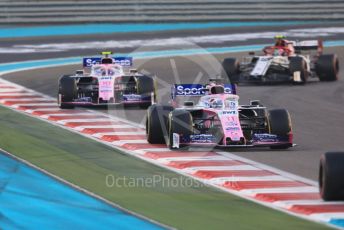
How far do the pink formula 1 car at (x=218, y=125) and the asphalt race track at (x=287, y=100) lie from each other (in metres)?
0.28

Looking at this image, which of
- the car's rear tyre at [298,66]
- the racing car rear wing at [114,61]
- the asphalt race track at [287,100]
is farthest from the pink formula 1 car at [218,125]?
the car's rear tyre at [298,66]

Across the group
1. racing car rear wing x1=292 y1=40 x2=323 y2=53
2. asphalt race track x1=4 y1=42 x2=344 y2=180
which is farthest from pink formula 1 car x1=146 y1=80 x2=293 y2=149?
racing car rear wing x1=292 y1=40 x2=323 y2=53

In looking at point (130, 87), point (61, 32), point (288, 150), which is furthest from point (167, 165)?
point (61, 32)

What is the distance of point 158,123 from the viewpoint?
18000mm

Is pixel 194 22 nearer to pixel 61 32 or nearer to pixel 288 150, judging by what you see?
pixel 61 32

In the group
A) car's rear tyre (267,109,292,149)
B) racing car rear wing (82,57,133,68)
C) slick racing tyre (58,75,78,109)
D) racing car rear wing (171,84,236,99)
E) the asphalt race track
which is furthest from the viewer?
racing car rear wing (82,57,133,68)

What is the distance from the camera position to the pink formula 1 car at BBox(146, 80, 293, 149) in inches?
682

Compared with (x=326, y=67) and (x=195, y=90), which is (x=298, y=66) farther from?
(x=195, y=90)

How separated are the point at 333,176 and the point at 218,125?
5194 millimetres

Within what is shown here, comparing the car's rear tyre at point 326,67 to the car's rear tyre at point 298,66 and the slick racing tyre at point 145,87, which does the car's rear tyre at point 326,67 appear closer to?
the car's rear tyre at point 298,66

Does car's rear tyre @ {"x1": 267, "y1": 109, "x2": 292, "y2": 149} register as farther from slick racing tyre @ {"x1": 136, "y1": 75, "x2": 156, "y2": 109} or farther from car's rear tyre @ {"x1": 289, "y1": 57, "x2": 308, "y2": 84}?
car's rear tyre @ {"x1": 289, "y1": 57, "x2": 308, "y2": 84}

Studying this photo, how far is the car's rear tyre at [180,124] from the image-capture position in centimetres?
1731

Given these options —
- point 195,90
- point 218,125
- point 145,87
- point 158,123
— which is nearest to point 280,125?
point 218,125

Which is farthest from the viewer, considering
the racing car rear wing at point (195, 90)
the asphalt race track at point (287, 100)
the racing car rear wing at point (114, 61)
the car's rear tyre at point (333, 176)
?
the racing car rear wing at point (114, 61)
